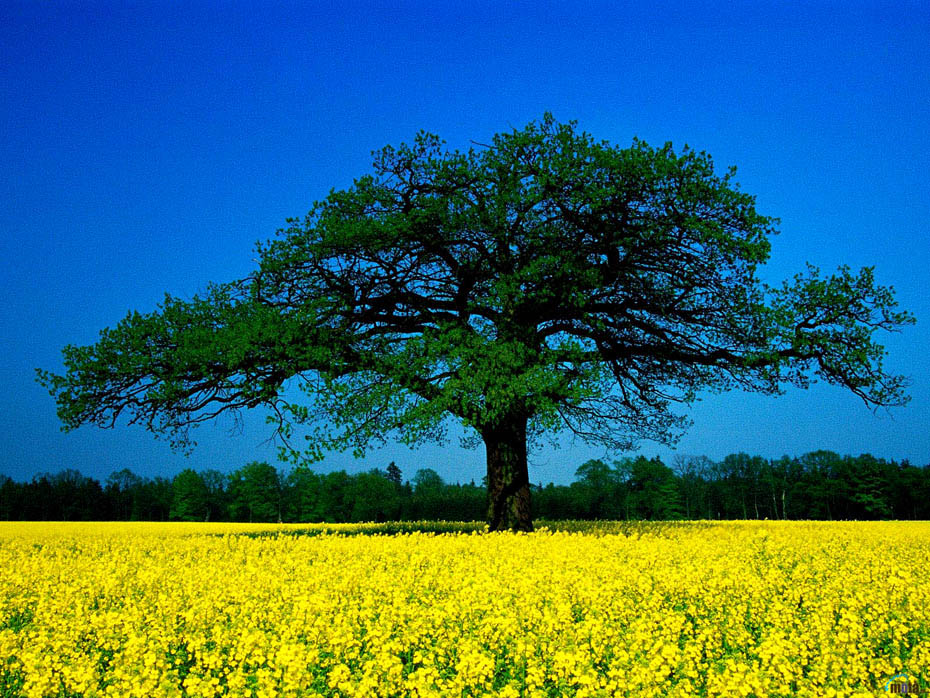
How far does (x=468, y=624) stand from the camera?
7.35m

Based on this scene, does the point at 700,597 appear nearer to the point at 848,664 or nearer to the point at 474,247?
the point at 848,664

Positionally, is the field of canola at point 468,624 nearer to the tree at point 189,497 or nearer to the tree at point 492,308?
the tree at point 492,308

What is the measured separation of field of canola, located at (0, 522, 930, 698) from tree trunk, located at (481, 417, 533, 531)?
5759 mm

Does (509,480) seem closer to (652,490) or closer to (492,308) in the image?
(492,308)

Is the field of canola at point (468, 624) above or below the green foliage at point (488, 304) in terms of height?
below

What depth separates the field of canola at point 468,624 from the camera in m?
5.36

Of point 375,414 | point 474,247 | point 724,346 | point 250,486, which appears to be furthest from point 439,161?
point 250,486

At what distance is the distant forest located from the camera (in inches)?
3036

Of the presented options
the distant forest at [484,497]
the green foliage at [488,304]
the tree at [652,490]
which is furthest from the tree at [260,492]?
the green foliage at [488,304]

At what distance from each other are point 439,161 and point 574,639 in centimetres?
1538

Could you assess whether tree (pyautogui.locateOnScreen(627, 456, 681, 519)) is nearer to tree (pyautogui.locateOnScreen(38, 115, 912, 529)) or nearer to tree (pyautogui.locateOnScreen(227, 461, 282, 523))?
tree (pyautogui.locateOnScreen(227, 461, 282, 523))

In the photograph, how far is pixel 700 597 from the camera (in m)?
9.41

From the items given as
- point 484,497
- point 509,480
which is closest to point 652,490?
point 484,497

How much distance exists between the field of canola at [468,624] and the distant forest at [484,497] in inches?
2418
